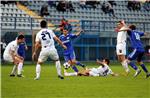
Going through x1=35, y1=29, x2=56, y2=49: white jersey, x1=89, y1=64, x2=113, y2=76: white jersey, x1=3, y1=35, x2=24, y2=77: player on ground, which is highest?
x1=35, y1=29, x2=56, y2=49: white jersey

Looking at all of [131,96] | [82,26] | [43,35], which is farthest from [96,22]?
[131,96]

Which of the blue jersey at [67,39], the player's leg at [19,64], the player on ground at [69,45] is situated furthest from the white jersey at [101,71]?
the player's leg at [19,64]

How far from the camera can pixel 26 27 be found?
3425 cm

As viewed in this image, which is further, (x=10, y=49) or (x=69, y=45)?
(x=69, y=45)

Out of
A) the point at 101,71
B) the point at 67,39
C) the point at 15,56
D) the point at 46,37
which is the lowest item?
the point at 101,71

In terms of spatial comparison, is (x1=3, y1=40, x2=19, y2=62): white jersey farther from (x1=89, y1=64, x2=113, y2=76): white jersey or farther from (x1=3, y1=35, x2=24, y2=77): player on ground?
(x1=89, y1=64, x2=113, y2=76): white jersey

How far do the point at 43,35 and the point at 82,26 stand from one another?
20.3m

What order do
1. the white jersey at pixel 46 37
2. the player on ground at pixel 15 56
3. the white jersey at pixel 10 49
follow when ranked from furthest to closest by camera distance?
the white jersey at pixel 10 49 → the player on ground at pixel 15 56 → the white jersey at pixel 46 37

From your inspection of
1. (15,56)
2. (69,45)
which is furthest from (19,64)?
(69,45)

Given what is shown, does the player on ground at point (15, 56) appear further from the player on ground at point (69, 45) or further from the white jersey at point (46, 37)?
the white jersey at point (46, 37)

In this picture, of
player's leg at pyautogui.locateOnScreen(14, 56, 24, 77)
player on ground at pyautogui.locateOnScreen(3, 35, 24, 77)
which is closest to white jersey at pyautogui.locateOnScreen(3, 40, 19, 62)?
player on ground at pyautogui.locateOnScreen(3, 35, 24, 77)

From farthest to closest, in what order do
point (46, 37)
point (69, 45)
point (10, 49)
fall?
point (69, 45)
point (10, 49)
point (46, 37)

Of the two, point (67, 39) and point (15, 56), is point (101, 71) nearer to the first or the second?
point (67, 39)

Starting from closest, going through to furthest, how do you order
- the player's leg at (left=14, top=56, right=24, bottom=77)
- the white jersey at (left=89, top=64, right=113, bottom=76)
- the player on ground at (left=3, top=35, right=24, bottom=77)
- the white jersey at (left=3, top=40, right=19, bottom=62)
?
the player's leg at (left=14, top=56, right=24, bottom=77), the player on ground at (left=3, top=35, right=24, bottom=77), the white jersey at (left=89, top=64, right=113, bottom=76), the white jersey at (left=3, top=40, right=19, bottom=62)
